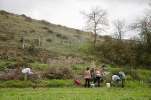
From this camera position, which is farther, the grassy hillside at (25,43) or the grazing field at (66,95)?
the grassy hillside at (25,43)

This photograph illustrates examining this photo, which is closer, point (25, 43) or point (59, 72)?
point (59, 72)

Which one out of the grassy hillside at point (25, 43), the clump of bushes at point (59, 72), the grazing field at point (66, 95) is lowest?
the grazing field at point (66, 95)

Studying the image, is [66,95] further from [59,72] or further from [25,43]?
[25,43]

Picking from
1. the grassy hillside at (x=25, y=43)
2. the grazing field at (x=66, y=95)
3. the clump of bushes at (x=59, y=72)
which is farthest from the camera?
the grassy hillside at (x=25, y=43)

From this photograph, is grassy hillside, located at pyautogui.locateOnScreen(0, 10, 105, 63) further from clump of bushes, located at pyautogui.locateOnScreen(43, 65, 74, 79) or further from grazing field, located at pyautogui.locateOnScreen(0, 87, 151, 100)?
grazing field, located at pyautogui.locateOnScreen(0, 87, 151, 100)

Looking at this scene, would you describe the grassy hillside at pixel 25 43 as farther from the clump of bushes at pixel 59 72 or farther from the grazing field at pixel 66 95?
the grazing field at pixel 66 95

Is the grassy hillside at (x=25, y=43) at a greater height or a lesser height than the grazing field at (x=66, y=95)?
greater

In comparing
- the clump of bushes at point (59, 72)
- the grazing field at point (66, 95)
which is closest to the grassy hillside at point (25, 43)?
the clump of bushes at point (59, 72)

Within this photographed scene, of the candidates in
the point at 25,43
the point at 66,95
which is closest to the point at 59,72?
the point at 66,95

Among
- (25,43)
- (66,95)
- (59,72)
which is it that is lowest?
(66,95)

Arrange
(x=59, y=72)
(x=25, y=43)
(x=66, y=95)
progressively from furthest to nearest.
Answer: (x=25, y=43) → (x=59, y=72) → (x=66, y=95)

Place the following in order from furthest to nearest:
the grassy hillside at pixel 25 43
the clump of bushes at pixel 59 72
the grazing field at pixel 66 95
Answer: the grassy hillside at pixel 25 43
the clump of bushes at pixel 59 72
the grazing field at pixel 66 95

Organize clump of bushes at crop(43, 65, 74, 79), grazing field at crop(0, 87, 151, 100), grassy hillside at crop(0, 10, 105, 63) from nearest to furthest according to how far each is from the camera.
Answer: grazing field at crop(0, 87, 151, 100), clump of bushes at crop(43, 65, 74, 79), grassy hillside at crop(0, 10, 105, 63)

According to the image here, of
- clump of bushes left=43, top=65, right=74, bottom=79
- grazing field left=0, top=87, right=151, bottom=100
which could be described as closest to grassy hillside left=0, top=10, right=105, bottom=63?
clump of bushes left=43, top=65, right=74, bottom=79
